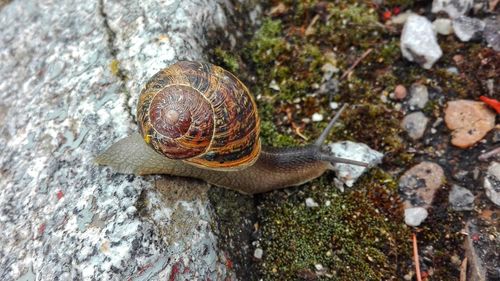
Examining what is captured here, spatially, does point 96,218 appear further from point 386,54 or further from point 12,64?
point 386,54

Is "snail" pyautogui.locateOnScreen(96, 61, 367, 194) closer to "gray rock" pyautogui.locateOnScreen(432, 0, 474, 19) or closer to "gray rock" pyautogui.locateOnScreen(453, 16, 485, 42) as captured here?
"gray rock" pyautogui.locateOnScreen(453, 16, 485, 42)

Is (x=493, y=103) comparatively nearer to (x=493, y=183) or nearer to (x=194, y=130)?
(x=493, y=183)

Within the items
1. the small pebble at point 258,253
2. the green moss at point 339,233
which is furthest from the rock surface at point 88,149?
the green moss at point 339,233

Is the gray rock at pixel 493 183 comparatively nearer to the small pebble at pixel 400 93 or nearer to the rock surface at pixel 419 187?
the rock surface at pixel 419 187

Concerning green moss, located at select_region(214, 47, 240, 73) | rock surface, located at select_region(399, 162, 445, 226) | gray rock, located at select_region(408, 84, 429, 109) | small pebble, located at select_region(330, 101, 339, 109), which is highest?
green moss, located at select_region(214, 47, 240, 73)

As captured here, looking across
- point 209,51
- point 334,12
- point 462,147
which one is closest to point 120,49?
point 209,51

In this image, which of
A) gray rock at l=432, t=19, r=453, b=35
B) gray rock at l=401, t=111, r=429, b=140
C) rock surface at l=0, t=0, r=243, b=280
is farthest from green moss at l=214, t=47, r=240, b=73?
gray rock at l=432, t=19, r=453, b=35
